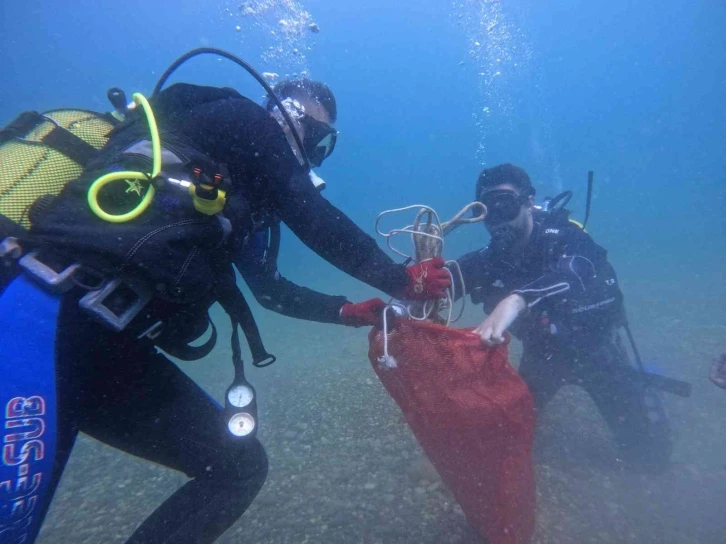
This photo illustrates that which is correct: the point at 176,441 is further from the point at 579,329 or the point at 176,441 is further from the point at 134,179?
the point at 579,329

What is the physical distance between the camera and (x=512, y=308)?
308 cm

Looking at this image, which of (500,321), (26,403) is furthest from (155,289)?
Answer: (500,321)

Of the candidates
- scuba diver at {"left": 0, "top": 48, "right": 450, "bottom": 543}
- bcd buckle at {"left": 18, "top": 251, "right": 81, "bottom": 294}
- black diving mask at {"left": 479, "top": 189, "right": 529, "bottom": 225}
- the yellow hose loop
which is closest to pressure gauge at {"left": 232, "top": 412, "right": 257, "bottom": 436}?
scuba diver at {"left": 0, "top": 48, "right": 450, "bottom": 543}

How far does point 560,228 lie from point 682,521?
3086mm

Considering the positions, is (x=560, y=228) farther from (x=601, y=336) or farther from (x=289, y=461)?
(x=289, y=461)

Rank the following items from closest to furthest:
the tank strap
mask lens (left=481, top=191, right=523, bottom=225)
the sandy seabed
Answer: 1. the tank strap
2. the sandy seabed
3. mask lens (left=481, top=191, right=523, bottom=225)

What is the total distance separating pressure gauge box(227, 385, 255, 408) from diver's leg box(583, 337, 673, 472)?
3.95 metres

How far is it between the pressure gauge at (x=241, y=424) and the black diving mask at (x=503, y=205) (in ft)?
10.8

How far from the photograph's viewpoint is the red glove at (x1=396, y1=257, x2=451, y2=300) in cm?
238

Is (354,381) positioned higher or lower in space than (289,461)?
higher

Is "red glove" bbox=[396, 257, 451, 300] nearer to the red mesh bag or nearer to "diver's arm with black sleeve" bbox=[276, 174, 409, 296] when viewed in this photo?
"diver's arm with black sleeve" bbox=[276, 174, 409, 296]

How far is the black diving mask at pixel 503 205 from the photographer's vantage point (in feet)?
14.2

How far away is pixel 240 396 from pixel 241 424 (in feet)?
0.56

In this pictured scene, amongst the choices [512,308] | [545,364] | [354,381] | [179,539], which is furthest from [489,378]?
[354,381]
